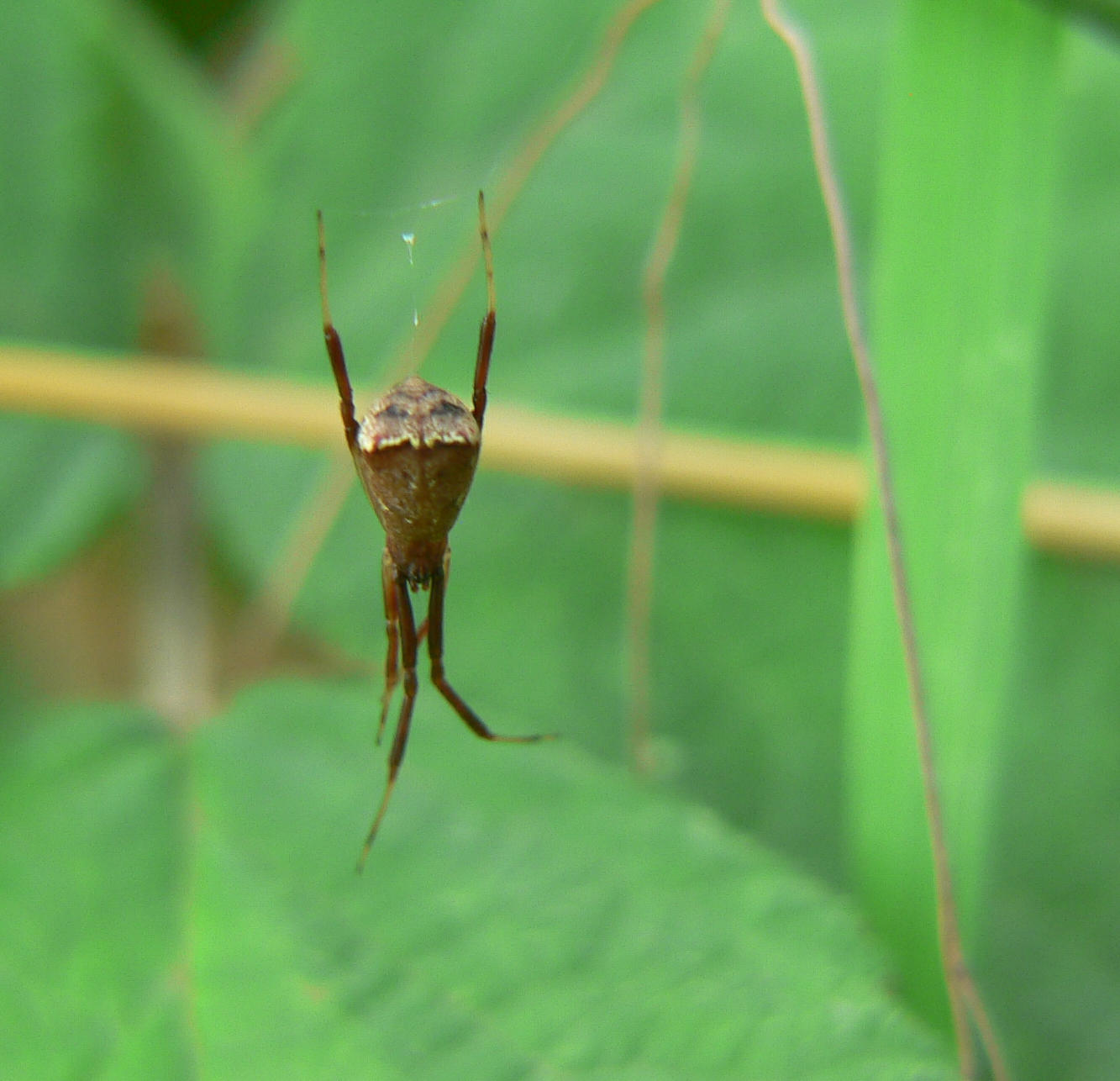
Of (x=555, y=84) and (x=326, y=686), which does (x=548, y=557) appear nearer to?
(x=326, y=686)

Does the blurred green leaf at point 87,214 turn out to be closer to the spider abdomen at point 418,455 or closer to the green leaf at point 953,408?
the spider abdomen at point 418,455

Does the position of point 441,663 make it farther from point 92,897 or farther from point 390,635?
point 92,897

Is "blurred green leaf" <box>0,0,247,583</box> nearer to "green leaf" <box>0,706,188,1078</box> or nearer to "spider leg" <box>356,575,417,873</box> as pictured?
"green leaf" <box>0,706,188,1078</box>

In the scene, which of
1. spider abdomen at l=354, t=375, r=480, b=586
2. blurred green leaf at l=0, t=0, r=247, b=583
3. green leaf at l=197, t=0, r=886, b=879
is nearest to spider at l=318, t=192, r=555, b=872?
spider abdomen at l=354, t=375, r=480, b=586

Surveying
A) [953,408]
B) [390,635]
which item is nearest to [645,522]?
[390,635]

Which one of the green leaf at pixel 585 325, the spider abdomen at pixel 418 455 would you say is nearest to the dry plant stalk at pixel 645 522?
the green leaf at pixel 585 325

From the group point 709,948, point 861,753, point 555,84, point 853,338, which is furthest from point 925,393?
point 555,84

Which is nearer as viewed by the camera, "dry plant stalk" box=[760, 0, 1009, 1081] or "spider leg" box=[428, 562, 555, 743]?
"dry plant stalk" box=[760, 0, 1009, 1081]
